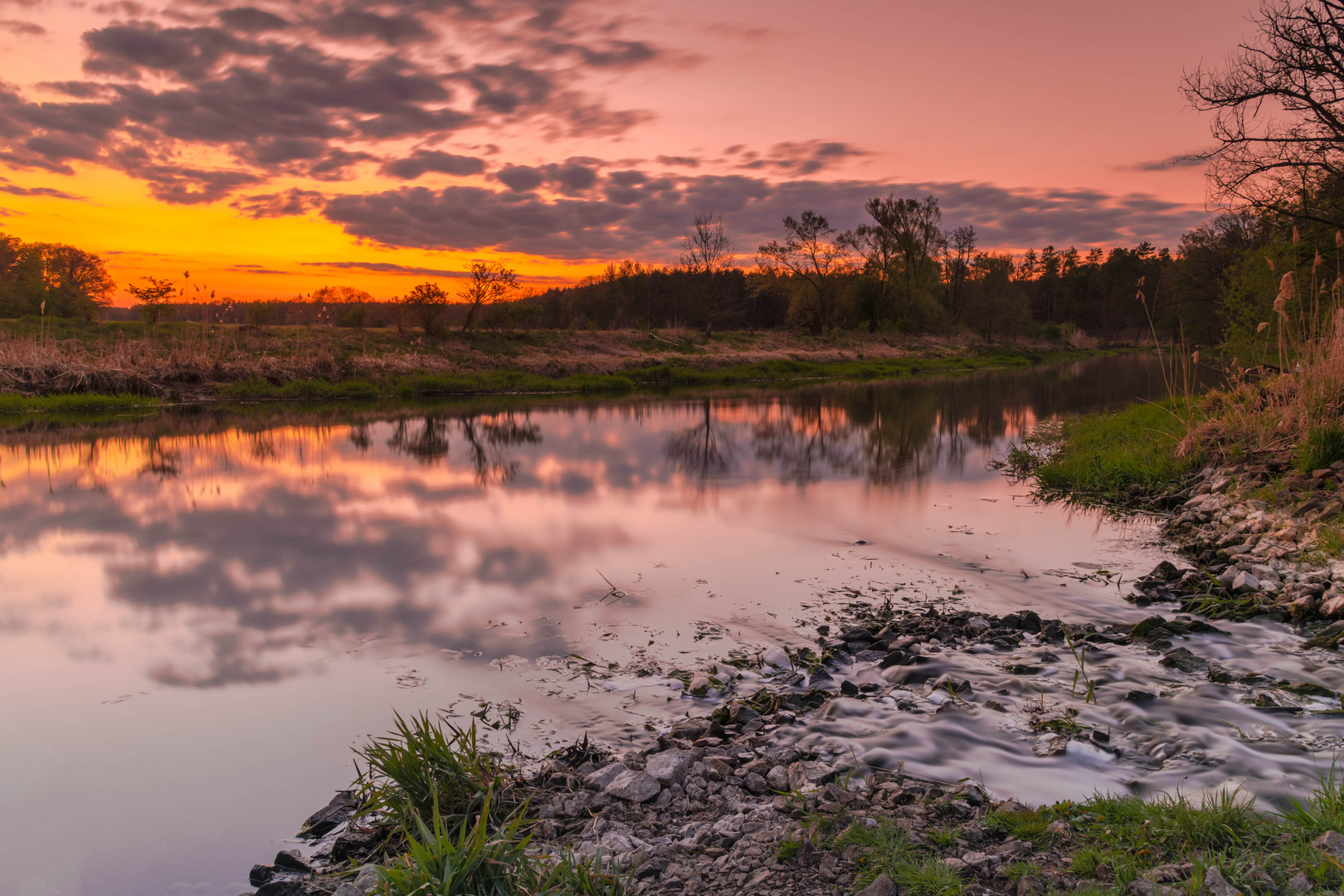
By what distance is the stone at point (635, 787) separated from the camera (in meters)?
3.20

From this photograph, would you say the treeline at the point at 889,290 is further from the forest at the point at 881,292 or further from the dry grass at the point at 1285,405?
the dry grass at the point at 1285,405

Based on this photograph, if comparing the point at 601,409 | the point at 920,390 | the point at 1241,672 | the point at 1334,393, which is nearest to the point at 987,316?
the point at 920,390

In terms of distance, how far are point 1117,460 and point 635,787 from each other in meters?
10.5

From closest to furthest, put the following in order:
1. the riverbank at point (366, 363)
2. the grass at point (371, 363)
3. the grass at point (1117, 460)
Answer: the grass at point (1117, 460) → the riverbank at point (366, 363) → the grass at point (371, 363)

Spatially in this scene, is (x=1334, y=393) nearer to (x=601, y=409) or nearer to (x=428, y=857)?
(x=428, y=857)

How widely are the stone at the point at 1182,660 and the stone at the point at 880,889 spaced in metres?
3.23

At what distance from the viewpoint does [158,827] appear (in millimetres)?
3305

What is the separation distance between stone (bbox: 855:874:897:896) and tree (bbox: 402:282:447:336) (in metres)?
36.1

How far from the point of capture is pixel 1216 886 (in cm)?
227

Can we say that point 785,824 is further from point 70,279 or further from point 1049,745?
point 70,279

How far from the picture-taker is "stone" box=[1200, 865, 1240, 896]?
2.24m

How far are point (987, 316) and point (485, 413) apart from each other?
61.9 m

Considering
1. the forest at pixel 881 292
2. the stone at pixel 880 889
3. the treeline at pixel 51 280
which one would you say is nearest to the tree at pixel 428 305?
the forest at pixel 881 292

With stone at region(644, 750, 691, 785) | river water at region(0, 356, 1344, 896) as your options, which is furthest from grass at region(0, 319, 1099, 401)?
stone at region(644, 750, 691, 785)
